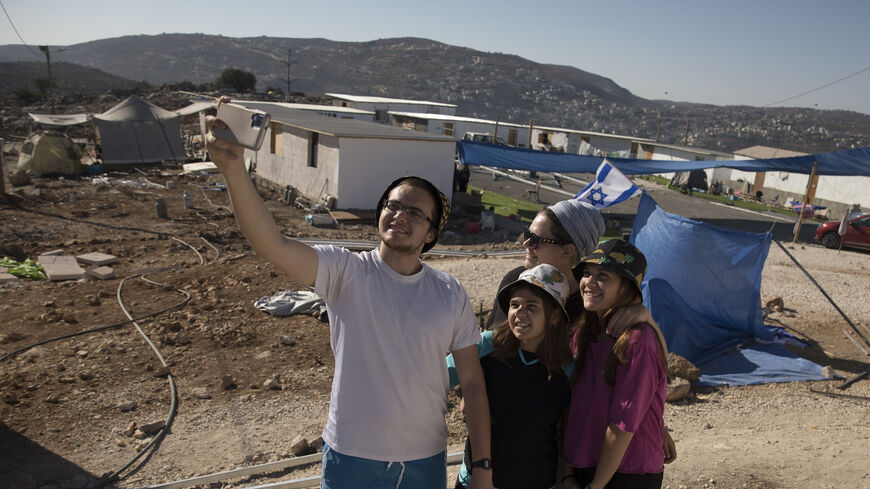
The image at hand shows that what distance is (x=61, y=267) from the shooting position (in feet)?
31.7

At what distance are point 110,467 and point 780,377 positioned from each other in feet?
23.4

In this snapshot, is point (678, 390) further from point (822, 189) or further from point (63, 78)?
point (63, 78)

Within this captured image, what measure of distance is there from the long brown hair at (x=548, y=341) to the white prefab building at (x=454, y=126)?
4052cm

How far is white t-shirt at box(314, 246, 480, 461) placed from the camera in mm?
1899

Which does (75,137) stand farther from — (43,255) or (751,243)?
(751,243)

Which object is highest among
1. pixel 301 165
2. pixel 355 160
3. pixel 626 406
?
pixel 626 406

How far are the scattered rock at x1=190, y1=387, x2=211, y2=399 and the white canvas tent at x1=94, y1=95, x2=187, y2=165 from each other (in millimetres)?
21693

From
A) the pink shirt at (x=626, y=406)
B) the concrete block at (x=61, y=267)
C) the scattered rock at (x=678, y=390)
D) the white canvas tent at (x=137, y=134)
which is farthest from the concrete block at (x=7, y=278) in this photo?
the white canvas tent at (x=137, y=134)

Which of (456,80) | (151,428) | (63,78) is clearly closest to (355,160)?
(151,428)

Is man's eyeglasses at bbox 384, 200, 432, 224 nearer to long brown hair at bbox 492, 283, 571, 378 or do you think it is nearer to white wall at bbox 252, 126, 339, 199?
long brown hair at bbox 492, 283, 571, 378

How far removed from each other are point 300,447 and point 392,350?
3180 mm

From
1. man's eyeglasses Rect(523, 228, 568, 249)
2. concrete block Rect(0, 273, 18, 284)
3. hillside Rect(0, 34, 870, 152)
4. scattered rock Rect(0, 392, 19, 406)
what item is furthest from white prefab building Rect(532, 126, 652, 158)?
hillside Rect(0, 34, 870, 152)

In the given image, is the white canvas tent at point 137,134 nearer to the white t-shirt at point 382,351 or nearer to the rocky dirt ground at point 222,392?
the rocky dirt ground at point 222,392

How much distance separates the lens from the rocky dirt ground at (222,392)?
14.5 ft
